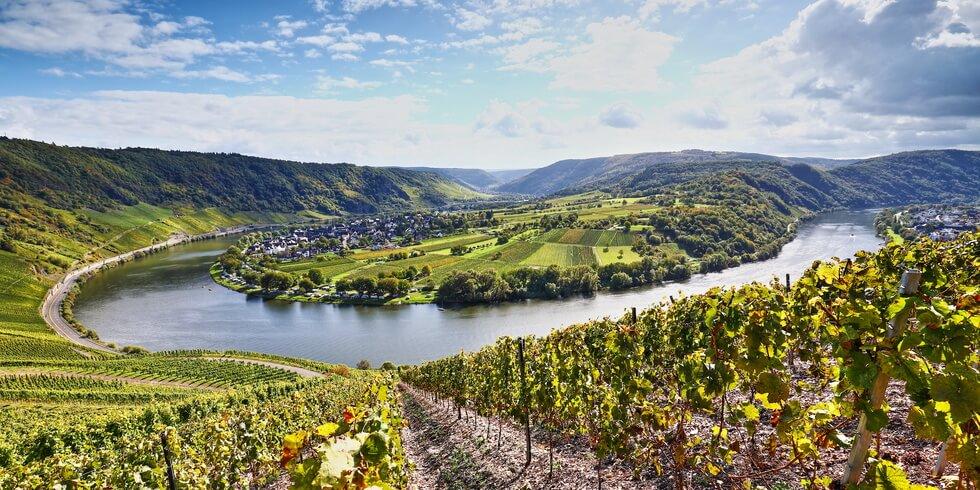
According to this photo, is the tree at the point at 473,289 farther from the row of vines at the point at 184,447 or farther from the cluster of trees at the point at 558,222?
the cluster of trees at the point at 558,222

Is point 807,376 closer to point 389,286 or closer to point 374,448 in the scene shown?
point 374,448

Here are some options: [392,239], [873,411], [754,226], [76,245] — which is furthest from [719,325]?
[76,245]

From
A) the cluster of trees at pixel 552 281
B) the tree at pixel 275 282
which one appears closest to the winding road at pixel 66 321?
the tree at pixel 275 282

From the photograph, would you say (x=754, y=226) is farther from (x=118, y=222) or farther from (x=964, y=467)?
(x=118, y=222)

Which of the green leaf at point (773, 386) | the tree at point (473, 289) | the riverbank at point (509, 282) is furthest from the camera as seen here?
the riverbank at point (509, 282)

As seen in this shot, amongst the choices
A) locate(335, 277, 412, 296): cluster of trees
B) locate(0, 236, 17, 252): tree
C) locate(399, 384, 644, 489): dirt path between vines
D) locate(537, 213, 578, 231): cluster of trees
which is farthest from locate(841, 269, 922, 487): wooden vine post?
locate(0, 236, 17, 252): tree

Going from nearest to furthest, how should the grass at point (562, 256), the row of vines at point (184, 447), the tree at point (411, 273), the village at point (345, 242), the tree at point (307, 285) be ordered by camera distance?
1. the row of vines at point (184, 447)
2. the grass at point (562, 256)
3. the tree at point (411, 273)
4. the tree at point (307, 285)
5. the village at point (345, 242)
